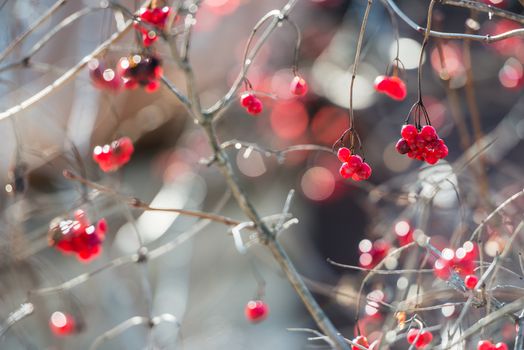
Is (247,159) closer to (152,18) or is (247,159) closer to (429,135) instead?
(152,18)

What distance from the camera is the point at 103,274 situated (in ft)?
14.1

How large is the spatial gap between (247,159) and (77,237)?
2663mm

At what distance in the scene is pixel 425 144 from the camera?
1.61m

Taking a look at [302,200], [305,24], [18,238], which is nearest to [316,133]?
[302,200]

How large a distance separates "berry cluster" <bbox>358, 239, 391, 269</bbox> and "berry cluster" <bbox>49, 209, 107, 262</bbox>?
102cm

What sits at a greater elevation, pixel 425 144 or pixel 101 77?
pixel 101 77

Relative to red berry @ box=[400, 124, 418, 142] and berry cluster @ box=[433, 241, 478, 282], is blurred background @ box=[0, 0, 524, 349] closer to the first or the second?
berry cluster @ box=[433, 241, 478, 282]

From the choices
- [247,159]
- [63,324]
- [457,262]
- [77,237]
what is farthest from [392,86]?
[247,159]

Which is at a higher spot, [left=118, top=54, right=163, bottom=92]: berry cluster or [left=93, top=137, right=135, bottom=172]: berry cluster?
[left=118, top=54, right=163, bottom=92]: berry cluster

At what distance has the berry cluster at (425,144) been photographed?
1.60 m

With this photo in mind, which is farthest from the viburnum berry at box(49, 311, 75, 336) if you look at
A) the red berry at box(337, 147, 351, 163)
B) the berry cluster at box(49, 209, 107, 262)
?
the red berry at box(337, 147, 351, 163)

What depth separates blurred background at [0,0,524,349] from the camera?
4.07 meters

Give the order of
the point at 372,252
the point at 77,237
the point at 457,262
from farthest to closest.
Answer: the point at 372,252, the point at 77,237, the point at 457,262

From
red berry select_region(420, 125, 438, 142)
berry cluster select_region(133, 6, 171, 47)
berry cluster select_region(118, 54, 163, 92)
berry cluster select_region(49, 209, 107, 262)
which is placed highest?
berry cluster select_region(133, 6, 171, 47)
